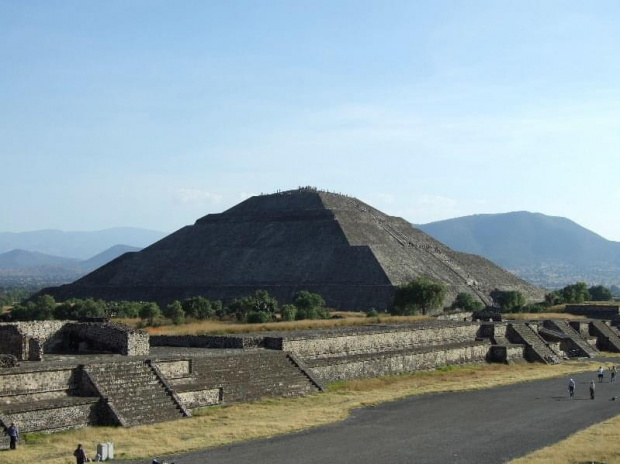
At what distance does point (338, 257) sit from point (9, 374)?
7032cm

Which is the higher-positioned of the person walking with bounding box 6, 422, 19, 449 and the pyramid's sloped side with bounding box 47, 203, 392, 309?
the pyramid's sloped side with bounding box 47, 203, 392, 309

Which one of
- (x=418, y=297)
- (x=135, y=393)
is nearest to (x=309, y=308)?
(x=418, y=297)

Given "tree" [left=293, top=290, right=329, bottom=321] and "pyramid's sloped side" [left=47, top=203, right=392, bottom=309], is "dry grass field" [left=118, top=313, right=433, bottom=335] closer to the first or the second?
"tree" [left=293, top=290, right=329, bottom=321]

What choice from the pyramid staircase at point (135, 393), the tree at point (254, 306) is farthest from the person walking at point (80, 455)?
the tree at point (254, 306)

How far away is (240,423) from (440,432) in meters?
5.87

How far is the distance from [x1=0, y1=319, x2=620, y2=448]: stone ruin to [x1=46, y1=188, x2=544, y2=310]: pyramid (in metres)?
37.2

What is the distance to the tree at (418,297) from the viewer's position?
63.7 metres

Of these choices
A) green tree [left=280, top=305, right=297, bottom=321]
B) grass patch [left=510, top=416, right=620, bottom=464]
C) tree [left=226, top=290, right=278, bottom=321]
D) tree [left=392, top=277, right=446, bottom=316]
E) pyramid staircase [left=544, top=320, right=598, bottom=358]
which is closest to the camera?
grass patch [left=510, top=416, right=620, bottom=464]

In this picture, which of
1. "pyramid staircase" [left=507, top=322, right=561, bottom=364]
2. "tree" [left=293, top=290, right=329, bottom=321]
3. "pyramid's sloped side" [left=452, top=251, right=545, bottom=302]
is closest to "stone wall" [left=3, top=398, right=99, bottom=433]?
"pyramid staircase" [left=507, top=322, right=561, bottom=364]

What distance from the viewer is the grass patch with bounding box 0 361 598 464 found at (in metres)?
21.2

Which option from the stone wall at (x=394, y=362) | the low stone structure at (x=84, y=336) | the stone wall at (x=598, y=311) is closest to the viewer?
the low stone structure at (x=84, y=336)

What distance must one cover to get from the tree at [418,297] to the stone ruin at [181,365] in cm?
1762

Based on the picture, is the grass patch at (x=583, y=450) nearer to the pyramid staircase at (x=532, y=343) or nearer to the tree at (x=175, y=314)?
the pyramid staircase at (x=532, y=343)

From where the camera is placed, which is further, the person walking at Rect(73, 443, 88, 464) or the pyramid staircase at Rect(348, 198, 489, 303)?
the pyramid staircase at Rect(348, 198, 489, 303)
